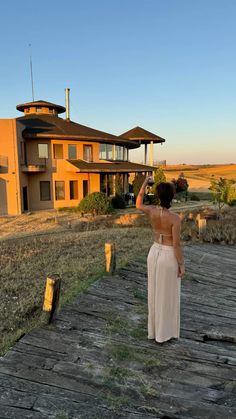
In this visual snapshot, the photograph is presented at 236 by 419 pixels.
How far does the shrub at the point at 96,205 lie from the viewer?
76.5 ft

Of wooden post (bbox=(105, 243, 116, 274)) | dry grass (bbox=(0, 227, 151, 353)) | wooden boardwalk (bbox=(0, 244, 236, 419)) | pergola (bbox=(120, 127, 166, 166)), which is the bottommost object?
dry grass (bbox=(0, 227, 151, 353))

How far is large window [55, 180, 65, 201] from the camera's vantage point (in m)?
28.5

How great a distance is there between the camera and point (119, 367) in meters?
3.83

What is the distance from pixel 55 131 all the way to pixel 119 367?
25989 millimetres

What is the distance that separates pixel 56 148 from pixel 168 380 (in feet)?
86.9

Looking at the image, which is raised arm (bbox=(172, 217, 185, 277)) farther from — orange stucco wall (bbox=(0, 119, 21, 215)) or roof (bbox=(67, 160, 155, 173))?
orange stucco wall (bbox=(0, 119, 21, 215))

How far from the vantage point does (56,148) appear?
28281 mm

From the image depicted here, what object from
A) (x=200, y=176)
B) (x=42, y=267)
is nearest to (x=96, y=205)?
(x=42, y=267)

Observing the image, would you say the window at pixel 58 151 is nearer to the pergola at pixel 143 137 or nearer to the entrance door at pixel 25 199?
the entrance door at pixel 25 199

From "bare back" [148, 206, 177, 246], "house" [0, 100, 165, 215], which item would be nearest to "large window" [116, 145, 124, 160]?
"house" [0, 100, 165, 215]

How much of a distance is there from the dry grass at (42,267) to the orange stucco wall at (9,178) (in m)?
12.3

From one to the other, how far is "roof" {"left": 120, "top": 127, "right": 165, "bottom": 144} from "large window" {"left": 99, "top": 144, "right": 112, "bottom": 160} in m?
3.61

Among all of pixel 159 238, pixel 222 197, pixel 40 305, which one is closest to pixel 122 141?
pixel 222 197

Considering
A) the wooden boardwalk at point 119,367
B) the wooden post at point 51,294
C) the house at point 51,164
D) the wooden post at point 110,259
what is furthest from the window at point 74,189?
the wooden post at point 51,294
